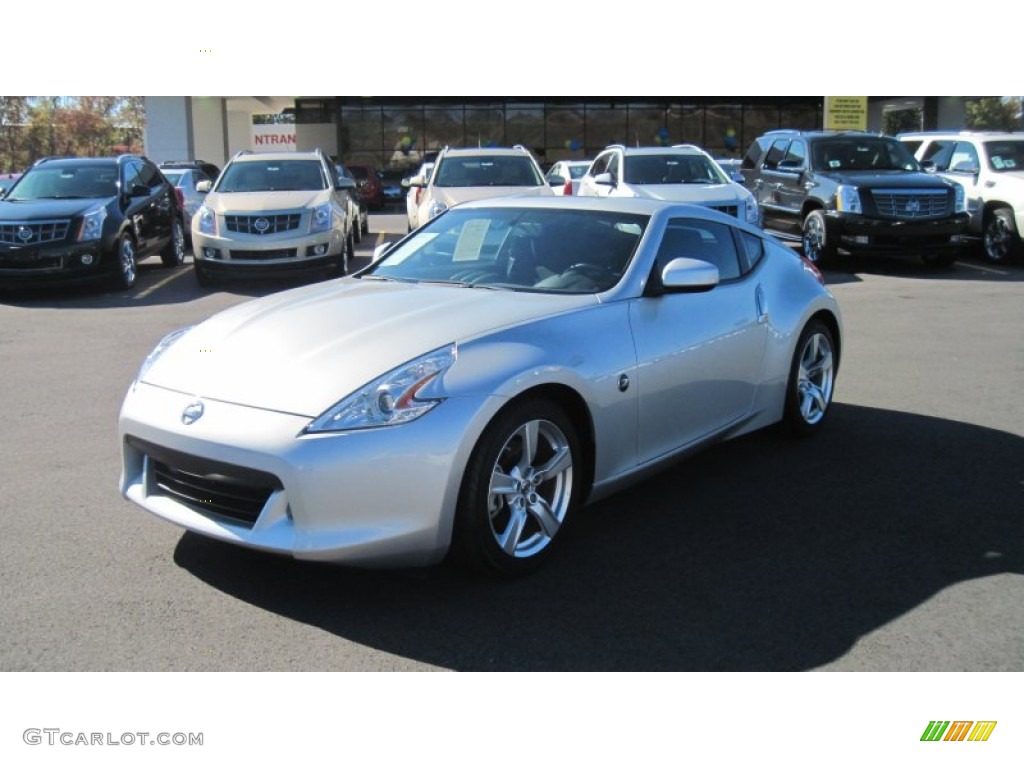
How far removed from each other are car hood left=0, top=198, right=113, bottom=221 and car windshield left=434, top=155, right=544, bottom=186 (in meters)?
4.60

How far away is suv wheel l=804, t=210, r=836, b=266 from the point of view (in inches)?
599

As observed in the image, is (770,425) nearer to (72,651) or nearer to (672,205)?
(672,205)

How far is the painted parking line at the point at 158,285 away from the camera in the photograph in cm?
1351

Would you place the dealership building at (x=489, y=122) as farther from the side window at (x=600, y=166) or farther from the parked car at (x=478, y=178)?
the parked car at (x=478, y=178)

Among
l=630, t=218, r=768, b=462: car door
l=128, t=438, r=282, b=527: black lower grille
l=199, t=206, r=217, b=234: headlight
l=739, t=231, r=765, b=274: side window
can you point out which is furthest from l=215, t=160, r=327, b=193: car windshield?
l=128, t=438, r=282, b=527: black lower grille

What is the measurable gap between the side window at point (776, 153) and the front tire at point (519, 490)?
45.4 ft

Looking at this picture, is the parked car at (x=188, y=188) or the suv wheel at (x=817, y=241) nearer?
the suv wheel at (x=817, y=241)

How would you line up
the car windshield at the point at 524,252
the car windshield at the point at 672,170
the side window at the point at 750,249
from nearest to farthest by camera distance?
the car windshield at the point at 524,252 → the side window at the point at 750,249 → the car windshield at the point at 672,170

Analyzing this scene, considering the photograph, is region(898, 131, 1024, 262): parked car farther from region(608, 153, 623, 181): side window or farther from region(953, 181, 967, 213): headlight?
region(608, 153, 623, 181): side window

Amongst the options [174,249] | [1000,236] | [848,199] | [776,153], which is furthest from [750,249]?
[174,249]

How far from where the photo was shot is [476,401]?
154 inches

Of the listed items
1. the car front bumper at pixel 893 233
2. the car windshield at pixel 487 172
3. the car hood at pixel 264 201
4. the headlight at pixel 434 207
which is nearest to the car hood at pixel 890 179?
the car front bumper at pixel 893 233
